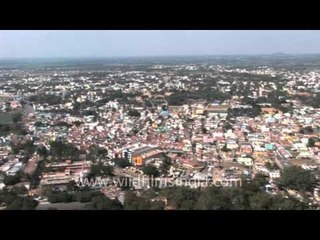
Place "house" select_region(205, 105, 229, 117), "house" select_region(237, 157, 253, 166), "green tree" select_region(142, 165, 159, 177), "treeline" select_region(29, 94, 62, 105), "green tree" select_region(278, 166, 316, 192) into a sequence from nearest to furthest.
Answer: "green tree" select_region(278, 166, 316, 192) → "green tree" select_region(142, 165, 159, 177) → "house" select_region(237, 157, 253, 166) → "treeline" select_region(29, 94, 62, 105) → "house" select_region(205, 105, 229, 117)

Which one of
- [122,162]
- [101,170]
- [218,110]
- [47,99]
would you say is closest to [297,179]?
[122,162]

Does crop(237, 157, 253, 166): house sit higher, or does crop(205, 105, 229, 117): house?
crop(205, 105, 229, 117): house

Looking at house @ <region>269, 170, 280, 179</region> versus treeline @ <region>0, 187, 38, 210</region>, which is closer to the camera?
treeline @ <region>0, 187, 38, 210</region>

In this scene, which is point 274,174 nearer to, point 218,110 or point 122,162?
point 122,162

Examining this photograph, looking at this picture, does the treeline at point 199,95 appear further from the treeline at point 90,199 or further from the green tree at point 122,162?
the treeline at point 90,199

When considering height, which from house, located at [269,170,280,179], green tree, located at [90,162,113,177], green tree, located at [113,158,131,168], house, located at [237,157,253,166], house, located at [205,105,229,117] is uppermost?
house, located at [205,105,229,117]

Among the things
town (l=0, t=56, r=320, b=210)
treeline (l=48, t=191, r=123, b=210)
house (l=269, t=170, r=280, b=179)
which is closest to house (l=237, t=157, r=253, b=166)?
town (l=0, t=56, r=320, b=210)

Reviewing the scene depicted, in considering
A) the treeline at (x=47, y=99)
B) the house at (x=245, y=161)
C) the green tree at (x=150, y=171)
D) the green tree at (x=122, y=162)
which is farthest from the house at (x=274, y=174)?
the treeline at (x=47, y=99)

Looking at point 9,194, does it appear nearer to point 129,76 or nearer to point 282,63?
point 129,76

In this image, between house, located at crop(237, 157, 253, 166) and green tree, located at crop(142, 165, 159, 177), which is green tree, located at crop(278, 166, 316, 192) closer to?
house, located at crop(237, 157, 253, 166)
